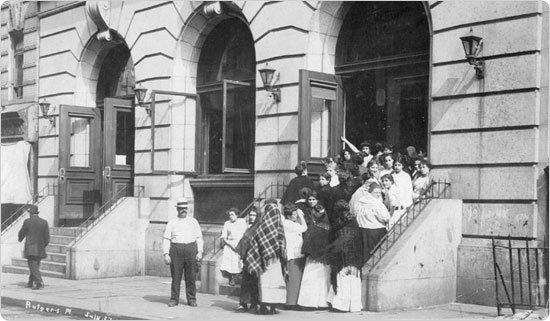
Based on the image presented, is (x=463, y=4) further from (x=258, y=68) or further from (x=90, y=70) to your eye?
(x=90, y=70)

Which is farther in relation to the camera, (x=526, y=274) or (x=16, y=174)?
(x=16, y=174)

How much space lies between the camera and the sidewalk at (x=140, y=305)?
490 inches

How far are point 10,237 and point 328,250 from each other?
12687 millimetres

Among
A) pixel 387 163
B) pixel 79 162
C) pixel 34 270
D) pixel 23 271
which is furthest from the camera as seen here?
pixel 79 162

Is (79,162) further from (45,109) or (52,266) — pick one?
(52,266)

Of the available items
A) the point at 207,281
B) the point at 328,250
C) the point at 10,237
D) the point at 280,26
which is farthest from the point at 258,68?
the point at 10,237

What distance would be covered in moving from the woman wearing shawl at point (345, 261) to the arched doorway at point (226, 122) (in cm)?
574

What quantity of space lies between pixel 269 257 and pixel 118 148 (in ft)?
36.4

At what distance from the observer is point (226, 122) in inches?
774

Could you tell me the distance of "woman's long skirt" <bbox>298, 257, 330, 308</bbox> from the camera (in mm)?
13023

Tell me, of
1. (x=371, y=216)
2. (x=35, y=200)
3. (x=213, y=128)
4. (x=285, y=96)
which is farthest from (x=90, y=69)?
(x=371, y=216)

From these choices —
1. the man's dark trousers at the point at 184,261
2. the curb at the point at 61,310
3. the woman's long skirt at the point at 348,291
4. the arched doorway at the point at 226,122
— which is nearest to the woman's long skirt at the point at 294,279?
the woman's long skirt at the point at 348,291

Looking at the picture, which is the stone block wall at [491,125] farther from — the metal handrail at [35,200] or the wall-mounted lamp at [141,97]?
the metal handrail at [35,200]

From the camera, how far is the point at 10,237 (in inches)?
873
